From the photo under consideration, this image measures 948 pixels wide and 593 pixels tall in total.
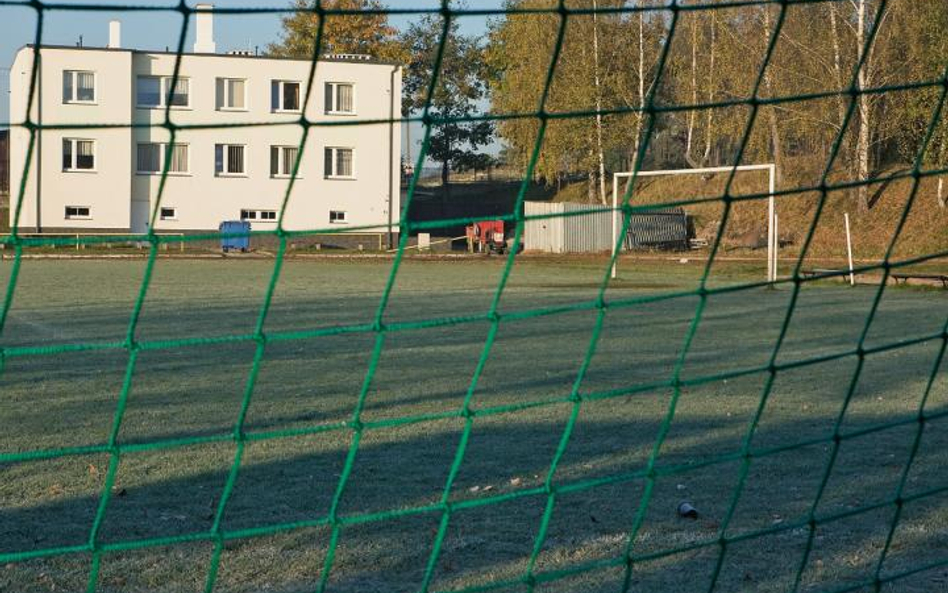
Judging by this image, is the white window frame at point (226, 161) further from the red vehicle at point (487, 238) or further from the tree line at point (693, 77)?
the red vehicle at point (487, 238)

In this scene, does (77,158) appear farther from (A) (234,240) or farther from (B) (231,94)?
(A) (234,240)

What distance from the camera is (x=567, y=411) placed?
291 inches

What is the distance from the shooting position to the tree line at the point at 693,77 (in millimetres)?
29281

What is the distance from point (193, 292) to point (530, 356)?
9518mm

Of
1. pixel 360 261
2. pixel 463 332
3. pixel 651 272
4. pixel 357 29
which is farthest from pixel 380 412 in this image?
pixel 357 29

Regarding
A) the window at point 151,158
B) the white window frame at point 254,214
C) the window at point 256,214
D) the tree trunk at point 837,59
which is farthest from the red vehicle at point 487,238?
the tree trunk at point 837,59

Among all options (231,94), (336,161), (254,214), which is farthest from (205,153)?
(336,161)

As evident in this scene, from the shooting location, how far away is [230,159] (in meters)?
38.4

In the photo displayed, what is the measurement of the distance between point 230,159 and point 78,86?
16.3ft

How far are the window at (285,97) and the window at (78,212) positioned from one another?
20.3 ft

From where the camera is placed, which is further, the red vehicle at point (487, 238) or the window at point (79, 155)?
the window at point (79, 155)

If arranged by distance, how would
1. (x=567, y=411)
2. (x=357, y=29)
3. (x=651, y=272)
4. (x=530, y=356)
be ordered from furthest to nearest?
(x=357, y=29), (x=651, y=272), (x=530, y=356), (x=567, y=411)

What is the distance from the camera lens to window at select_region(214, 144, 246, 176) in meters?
37.9

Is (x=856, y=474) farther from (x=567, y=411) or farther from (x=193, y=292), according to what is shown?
(x=193, y=292)
